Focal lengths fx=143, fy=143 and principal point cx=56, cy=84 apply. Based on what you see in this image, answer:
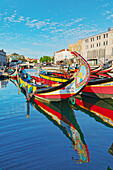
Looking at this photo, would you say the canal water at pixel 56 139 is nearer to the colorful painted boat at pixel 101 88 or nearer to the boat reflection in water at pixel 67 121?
the boat reflection in water at pixel 67 121

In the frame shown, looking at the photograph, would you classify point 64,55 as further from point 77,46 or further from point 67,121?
point 67,121

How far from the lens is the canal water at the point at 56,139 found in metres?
4.31

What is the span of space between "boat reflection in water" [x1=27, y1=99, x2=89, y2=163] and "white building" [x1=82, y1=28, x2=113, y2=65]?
3321cm

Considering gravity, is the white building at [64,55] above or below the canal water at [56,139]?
above

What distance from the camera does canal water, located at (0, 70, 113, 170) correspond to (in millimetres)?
4309

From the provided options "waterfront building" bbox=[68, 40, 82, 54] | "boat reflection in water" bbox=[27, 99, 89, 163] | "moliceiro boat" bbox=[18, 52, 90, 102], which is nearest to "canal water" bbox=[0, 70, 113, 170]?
"boat reflection in water" bbox=[27, 99, 89, 163]

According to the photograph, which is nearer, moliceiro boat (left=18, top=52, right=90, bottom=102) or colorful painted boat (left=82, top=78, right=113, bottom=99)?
moliceiro boat (left=18, top=52, right=90, bottom=102)

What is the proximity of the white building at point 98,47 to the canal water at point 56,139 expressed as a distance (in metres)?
35.2

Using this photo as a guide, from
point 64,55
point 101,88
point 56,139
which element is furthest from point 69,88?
point 64,55

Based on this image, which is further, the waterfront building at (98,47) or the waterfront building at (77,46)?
the waterfront building at (77,46)

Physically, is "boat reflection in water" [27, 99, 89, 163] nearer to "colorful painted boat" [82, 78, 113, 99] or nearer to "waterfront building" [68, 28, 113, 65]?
"colorful painted boat" [82, 78, 113, 99]

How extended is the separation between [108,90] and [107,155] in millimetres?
7973

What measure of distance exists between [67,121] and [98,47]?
4096 cm

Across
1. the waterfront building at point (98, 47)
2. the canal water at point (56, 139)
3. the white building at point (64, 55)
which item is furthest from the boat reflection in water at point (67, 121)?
the white building at point (64, 55)
